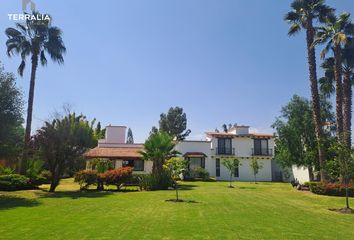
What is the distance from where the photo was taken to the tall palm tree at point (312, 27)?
26.6 meters

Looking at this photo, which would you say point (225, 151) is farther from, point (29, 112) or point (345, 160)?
point (345, 160)

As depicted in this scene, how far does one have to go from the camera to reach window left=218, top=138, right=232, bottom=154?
46562 millimetres

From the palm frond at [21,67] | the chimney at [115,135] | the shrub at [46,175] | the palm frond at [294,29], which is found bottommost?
the shrub at [46,175]

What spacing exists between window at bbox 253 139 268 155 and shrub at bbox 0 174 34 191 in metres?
31.7

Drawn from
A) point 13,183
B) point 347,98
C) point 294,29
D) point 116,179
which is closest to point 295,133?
point 347,98

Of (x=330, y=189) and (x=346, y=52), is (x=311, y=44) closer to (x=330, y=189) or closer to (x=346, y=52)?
(x=346, y=52)

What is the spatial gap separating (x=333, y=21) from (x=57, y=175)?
26.6 metres

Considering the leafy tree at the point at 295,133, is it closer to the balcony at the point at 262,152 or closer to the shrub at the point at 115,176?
the balcony at the point at 262,152

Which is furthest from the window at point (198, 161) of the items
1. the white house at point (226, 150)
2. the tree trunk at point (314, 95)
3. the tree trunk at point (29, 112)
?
the tree trunk at point (29, 112)

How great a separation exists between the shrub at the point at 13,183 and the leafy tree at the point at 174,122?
159ft

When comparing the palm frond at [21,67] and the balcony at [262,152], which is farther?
the balcony at [262,152]

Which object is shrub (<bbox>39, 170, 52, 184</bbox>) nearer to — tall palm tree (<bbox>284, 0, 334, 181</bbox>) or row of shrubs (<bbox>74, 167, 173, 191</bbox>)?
row of shrubs (<bbox>74, 167, 173, 191</bbox>)

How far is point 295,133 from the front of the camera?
116 ft

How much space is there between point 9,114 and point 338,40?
24842 mm
